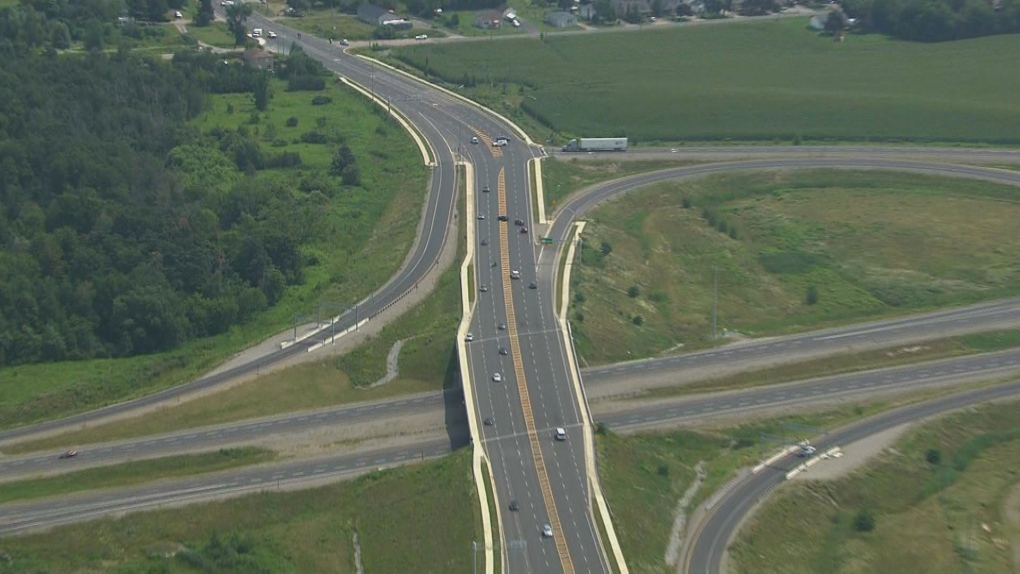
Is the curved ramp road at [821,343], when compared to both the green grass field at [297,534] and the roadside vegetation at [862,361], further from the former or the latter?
the green grass field at [297,534]

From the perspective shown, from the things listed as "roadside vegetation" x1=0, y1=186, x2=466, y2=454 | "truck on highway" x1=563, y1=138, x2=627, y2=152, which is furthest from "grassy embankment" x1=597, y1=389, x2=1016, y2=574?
"truck on highway" x1=563, y1=138, x2=627, y2=152

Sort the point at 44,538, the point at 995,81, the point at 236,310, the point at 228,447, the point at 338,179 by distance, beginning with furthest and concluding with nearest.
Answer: the point at 995,81
the point at 338,179
the point at 236,310
the point at 228,447
the point at 44,538

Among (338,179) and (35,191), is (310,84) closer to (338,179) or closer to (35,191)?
(338,179)

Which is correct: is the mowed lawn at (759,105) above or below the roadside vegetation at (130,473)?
above

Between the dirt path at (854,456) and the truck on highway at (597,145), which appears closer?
the dirt path at (854,456)

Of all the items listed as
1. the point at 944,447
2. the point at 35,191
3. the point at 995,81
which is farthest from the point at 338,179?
the point at 995,81

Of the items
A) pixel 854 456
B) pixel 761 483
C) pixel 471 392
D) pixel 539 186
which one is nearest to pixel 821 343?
pixel 854 456

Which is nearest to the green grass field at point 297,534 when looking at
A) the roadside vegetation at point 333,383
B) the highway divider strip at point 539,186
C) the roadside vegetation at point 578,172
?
the roadside vegetation at point 333,383
